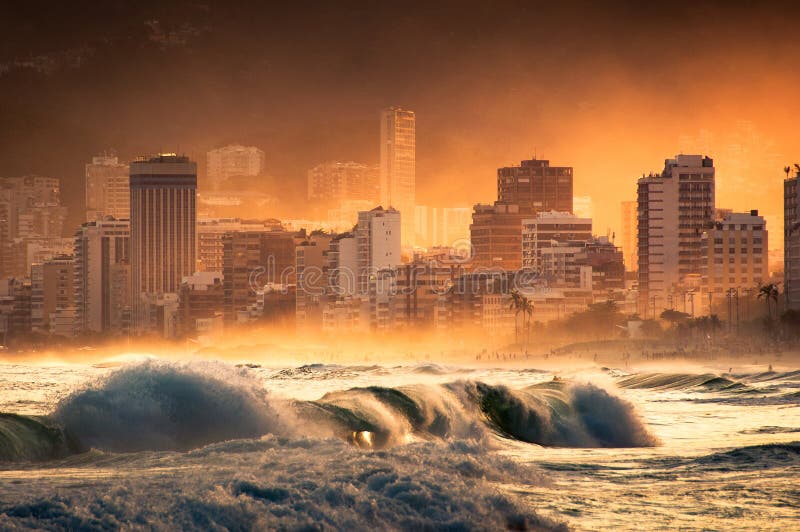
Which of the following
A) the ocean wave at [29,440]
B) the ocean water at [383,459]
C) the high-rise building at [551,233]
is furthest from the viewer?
the high-rise building at [551,233]

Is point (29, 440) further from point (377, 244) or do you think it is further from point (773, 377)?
point (377, 244)

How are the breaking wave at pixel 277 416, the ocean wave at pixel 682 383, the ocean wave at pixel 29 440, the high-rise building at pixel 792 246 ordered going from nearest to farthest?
the ocean wave at pixel 29 440
the breaking wave at pixel 277 416
the ocean wave at pixel 682 383
the high-rise building at pixel 792 246

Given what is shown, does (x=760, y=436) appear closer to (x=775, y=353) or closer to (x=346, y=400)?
(x=346, y=400)

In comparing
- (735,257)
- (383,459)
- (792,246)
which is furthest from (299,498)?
(735,257)

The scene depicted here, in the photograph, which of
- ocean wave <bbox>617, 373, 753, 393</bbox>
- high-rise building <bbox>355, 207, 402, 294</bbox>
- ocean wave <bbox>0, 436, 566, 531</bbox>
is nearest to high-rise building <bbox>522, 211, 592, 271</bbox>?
high-rise building <bbox>355, 207, 402, 294</bbox>

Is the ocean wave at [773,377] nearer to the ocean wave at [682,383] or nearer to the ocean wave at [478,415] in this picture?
the ocean wave at [682,383]

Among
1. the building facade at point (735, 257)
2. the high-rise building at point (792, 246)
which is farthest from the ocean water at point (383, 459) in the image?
the building facade at point (735, 257)
